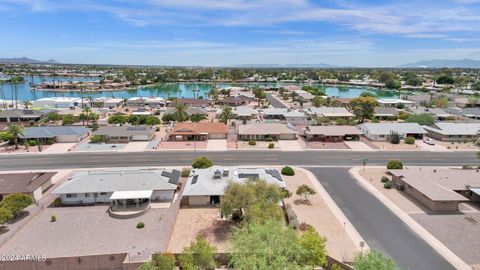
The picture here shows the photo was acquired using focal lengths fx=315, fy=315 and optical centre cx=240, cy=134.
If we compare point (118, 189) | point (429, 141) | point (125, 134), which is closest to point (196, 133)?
point (125, 134)

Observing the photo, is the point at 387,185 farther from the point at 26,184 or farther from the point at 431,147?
the point at 26,184

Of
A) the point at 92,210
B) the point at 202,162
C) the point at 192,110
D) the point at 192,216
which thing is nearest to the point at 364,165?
the point at 202,162

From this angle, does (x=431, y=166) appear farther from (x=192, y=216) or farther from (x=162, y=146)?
(x=162, y=146)

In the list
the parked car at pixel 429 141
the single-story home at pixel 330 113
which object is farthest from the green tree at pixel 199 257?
the single-story home at pixel 330 113

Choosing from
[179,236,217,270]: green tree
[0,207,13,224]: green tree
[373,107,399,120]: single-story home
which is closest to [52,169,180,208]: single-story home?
[0,207,13,224]: green tree

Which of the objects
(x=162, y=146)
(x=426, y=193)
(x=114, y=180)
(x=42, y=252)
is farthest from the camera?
(x=162, y=146)

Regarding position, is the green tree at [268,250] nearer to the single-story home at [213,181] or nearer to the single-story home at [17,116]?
the single-story home at [213,181]

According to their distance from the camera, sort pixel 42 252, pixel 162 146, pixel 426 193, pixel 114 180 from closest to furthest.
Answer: pixel 42 252 < pixel 426 193 < pixel 114 180 < pixel 162 146
